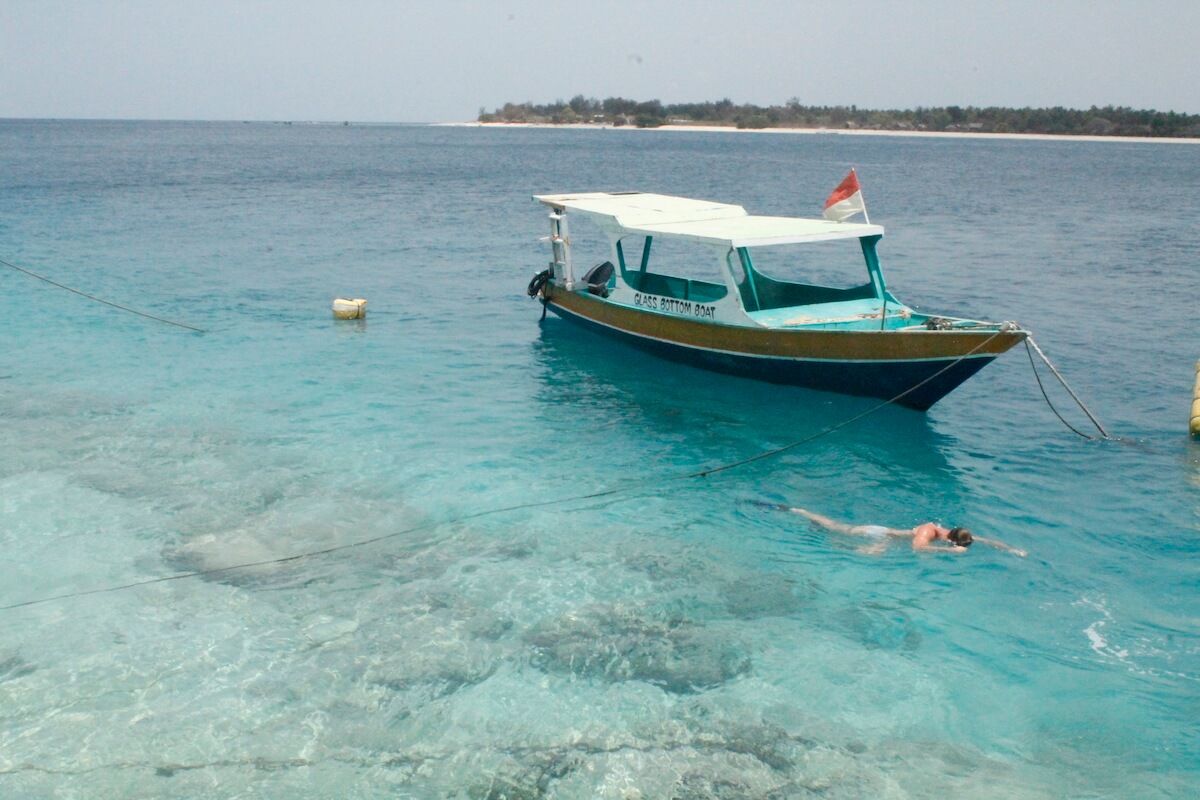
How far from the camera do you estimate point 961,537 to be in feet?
40.6

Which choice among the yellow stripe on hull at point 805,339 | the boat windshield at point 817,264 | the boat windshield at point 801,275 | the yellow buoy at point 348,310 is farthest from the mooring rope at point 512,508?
the yellow buoy at point 348,310

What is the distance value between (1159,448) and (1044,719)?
29.2 feet

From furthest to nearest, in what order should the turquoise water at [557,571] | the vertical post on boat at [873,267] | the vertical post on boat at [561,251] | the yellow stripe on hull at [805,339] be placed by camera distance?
the vertical post on boat at [561,251]
the vertical post on boat at [873,267]
the yellow stripe on hull at [805,339]
the turquoise water at [557,571]

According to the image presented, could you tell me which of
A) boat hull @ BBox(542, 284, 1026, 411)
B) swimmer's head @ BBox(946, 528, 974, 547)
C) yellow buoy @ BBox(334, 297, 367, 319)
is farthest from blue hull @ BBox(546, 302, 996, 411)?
yellow buoy @ BBox(334, 297, 367, 319)

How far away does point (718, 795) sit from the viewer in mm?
7965

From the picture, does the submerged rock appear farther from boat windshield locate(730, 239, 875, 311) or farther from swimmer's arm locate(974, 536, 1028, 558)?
boat windshield locate(730, 239, 875, 311)

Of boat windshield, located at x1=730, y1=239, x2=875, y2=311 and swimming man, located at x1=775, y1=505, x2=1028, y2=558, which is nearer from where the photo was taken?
swimming man, located at x1=775, y1=505, x2=1028, y2=558

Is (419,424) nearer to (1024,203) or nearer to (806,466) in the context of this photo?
(806,466)

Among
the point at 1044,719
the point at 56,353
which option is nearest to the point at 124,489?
the point at 56,353

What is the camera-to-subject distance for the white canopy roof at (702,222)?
18.2m

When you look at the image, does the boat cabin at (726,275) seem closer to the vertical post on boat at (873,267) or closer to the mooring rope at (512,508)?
the vertical post on boat at (873,267)

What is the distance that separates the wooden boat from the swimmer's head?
13.4 feet

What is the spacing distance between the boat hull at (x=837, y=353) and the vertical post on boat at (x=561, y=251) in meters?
3.07

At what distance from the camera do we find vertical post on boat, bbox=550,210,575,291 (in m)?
23.4
